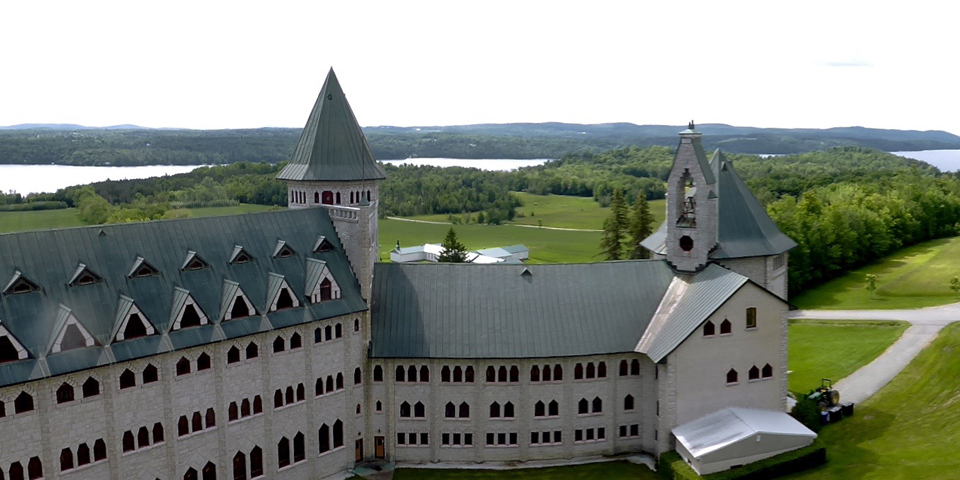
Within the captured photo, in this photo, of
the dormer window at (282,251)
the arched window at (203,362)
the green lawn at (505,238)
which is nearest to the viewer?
the arched window at (203,362)

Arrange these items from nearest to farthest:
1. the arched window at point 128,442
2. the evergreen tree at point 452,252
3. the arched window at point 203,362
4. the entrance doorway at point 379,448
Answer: the arched window at point 128,442, the arched window at point 203,362, the entrance doorway at point 379,448, the evergreen tree at point 452,252

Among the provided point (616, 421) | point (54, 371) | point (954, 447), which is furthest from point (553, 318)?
point (54, 371)

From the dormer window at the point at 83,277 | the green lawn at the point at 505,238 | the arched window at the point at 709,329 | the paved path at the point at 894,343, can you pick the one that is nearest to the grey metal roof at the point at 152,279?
the dormer window at the point at 83,277

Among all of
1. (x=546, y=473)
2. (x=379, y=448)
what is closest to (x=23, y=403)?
(x=379, y=448)

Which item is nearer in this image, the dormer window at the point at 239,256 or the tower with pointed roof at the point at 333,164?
the dormer window at the point at 239,256

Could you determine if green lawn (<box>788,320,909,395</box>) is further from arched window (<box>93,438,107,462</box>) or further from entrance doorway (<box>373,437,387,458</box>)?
arched window (<box>93,438,107,462</box>)

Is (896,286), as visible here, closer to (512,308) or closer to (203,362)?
(512,308)

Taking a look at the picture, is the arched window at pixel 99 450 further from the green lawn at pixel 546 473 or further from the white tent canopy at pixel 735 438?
the white tent canopy at pixel 735 438
